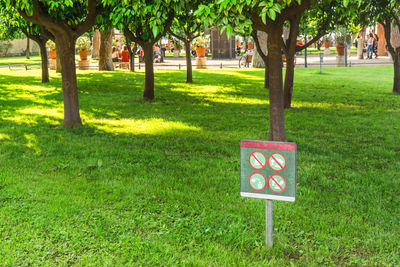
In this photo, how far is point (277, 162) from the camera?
330 centimetres

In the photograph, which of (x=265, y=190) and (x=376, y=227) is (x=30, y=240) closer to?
(x=265, y=190)

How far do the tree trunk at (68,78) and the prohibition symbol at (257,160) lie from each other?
6011 mm

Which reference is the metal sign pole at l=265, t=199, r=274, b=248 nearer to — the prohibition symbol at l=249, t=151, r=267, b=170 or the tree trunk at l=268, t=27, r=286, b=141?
the prohibition symbol at l=249, t=151, r=267, b=170

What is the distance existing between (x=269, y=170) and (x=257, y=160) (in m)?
0.12

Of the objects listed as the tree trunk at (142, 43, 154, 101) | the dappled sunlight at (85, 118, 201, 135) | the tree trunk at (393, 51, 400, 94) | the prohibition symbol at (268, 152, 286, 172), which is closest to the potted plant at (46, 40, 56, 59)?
the tree trunk at (142, 43, 154, 101)

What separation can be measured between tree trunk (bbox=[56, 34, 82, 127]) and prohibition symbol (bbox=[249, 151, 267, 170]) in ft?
19.7

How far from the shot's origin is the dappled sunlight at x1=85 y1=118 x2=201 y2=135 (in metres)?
8.37

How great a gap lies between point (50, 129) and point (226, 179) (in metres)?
4.46

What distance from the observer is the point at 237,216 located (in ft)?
14.4

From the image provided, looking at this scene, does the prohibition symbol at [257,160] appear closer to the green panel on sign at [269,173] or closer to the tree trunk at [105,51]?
the green panel on sign at [269,173]

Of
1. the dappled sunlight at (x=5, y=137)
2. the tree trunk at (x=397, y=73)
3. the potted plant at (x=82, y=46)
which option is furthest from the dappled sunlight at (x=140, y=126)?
the potted plant at (x=82, y=46)

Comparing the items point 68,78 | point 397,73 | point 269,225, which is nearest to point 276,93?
point 269,225

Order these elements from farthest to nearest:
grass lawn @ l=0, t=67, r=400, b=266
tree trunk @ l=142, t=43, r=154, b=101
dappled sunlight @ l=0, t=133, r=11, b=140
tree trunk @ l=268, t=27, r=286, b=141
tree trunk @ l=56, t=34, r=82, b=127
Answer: tree trunk @ l=142, t=43, r=154, b=101 → tree trunk @ l=56, t=34, r=82, b=127 → dappled sunlight @ l=0, t=133, r=11, b=140 → tree trunk @ l=268, t=27, r=286, b=141 → grass lawn @ l=0, t=67, r=400, b=266

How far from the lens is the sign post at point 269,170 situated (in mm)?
3258
